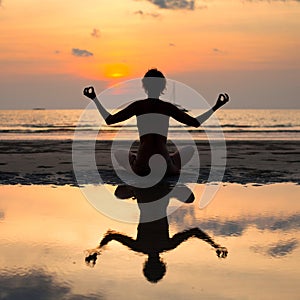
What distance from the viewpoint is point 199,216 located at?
6996mm

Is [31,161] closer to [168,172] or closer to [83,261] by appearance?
[168,172]

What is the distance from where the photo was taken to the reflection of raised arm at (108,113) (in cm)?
719

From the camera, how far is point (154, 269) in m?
4.65

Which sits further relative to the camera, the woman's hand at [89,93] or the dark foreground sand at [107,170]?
the dark foreground sand at [107,170]

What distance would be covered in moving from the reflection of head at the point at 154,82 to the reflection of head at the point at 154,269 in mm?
4834

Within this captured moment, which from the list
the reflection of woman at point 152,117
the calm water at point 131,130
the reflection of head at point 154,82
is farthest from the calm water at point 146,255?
the calm water at point 131,130

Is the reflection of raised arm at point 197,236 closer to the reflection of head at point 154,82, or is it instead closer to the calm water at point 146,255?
the calm water at point 146,255

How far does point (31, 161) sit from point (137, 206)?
7.19m

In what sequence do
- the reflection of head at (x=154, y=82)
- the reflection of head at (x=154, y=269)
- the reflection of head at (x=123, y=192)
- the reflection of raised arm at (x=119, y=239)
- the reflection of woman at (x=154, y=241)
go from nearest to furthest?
1. the reflection of head at (x=154, y=269)
2. the reflection of woman at (x=154, y=241)
3. the reflection of raised arm at (x=119, y=239)
4. the reflection of head at (x=123, y=192)
5. the reflection of head at (x=154, y=82)

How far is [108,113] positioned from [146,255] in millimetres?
3334

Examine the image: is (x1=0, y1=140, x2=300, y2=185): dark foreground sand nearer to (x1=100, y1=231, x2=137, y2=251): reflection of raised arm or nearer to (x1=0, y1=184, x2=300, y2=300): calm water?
(x1=0, y1=184, x2=300, y2=300): calm water

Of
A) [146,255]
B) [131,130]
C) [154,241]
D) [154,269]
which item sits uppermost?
[131,130]

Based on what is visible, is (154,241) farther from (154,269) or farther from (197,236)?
(154,269)

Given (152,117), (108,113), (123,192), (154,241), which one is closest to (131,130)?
(152,117)
